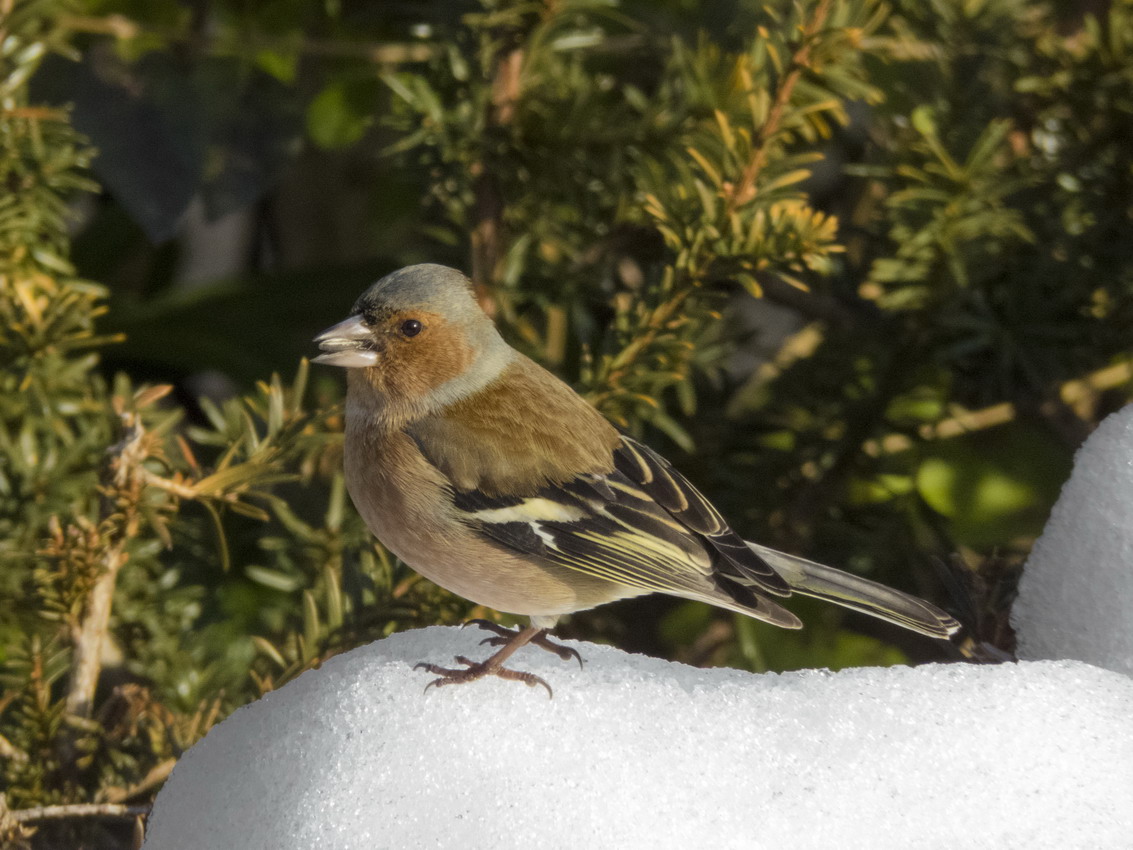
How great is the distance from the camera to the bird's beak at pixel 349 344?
0.94 metres

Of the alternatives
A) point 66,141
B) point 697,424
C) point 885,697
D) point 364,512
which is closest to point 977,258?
point 697,424

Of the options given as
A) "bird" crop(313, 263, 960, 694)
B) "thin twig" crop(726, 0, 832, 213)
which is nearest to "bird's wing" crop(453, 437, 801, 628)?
"bird" crop(313, 263, 960, 694)

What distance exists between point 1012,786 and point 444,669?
376 mm

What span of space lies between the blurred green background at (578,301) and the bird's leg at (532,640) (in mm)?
49

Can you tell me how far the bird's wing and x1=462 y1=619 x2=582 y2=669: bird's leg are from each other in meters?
0.06

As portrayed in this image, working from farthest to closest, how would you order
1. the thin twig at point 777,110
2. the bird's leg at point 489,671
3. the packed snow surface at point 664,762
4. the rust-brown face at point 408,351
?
the rust-brown face at point 408,351 → the thin twig at point 777,110 → the bird's leg at point 489,671 → the packed snow surface at point 664,762

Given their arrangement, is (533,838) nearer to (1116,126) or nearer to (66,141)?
(66,141)

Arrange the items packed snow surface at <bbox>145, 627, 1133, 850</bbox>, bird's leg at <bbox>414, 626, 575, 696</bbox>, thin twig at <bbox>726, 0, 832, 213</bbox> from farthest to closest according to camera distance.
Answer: thin twig at <bbox>726, 0, 832, 213</bbox>, bird's leg at <bbox>414, 626, 575, 696</bbox>, packed snow surface at <bbox>145, 627, 1133, 850</bbox>

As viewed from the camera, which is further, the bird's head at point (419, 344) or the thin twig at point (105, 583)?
the bird's head at point (419, 344)

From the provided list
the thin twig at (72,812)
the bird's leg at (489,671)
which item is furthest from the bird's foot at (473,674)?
the thin twig at (72,812)

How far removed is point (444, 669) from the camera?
781 mm

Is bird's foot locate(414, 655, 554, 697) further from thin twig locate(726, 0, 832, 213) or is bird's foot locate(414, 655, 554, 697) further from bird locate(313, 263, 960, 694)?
thin twig locate(726, 0, 832, 213)

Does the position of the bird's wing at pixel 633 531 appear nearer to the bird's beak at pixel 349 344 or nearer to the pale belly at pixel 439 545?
the pale belly at pixel 439 545

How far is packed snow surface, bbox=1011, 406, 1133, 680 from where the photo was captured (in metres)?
0.87
